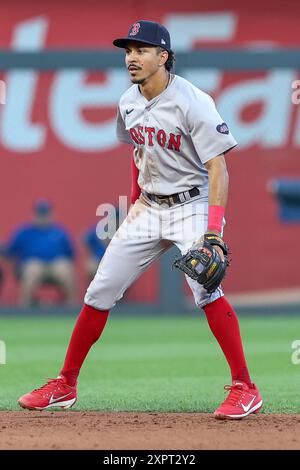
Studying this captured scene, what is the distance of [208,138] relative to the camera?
203 inches

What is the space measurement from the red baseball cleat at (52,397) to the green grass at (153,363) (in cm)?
26

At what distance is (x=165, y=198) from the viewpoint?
5.41 m

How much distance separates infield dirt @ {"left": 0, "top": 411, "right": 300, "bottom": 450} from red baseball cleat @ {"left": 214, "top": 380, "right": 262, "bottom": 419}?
0.03 metres

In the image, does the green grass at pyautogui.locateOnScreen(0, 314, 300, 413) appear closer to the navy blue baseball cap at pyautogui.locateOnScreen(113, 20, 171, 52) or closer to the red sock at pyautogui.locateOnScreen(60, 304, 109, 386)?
the red sock at pyautogui.locateOnScreen(60, 304, 109, 386)

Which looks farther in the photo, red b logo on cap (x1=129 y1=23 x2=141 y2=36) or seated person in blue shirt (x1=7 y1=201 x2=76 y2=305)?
seated person in blue shirt (x1=7 y1=201 x2=76 y2=305)

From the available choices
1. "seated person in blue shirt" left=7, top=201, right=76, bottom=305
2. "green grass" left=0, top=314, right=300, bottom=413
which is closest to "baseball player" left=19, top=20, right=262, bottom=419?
"green grass" left=0, top=314, right=300, bottom=413

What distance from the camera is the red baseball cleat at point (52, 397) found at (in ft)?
17.8

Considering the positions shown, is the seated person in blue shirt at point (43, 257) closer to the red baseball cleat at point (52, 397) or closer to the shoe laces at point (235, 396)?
the red baseball cleat at point (52, 397)

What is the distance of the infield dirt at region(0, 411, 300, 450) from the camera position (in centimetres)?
445

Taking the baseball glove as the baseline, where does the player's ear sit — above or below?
above

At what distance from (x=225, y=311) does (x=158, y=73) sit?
3.82ft

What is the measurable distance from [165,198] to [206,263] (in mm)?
524
